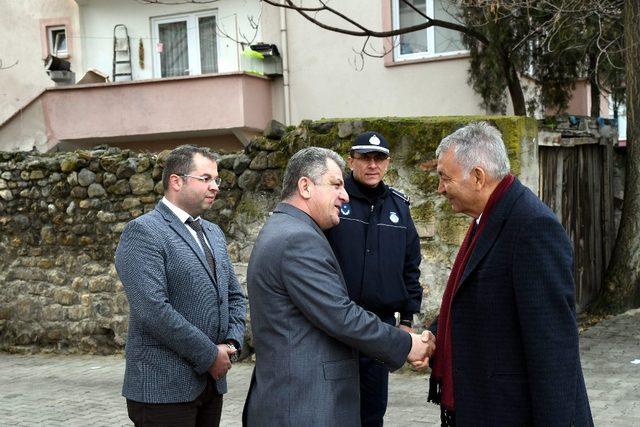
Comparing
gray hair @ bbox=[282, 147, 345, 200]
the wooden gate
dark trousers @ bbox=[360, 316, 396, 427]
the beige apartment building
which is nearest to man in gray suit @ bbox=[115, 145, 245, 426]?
gray hair @ bbox=[282, 147, 345, 200]

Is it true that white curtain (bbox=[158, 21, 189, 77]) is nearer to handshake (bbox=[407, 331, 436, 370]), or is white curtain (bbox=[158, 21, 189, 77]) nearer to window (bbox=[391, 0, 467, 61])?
window (bbox=[391, 0, 467, 61])

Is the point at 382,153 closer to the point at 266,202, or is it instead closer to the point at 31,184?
the point at 266,202

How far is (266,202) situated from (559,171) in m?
3.34

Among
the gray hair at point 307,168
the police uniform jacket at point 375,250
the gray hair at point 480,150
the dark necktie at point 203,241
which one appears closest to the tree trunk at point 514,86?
the police uniform jacket at point 375,250

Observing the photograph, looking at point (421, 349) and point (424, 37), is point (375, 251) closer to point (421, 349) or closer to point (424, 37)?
point (421, 349)

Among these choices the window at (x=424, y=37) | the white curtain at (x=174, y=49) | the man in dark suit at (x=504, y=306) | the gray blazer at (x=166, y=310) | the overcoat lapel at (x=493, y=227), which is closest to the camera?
the man in dark suit at (x=504, y=306)

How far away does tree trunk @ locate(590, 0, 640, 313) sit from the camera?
9.88 meters

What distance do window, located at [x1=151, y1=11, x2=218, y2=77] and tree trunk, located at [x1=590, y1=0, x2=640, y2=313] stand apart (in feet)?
30.1

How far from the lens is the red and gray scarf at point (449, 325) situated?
3.41 meters

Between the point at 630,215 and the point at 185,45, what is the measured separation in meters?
10.3

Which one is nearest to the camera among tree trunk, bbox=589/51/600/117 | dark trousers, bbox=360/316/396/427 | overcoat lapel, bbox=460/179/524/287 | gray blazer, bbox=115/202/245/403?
overcoat lapel, bbox=460/179/524/287

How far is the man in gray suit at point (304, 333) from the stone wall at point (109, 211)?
419 centimetres

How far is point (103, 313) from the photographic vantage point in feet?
31.1

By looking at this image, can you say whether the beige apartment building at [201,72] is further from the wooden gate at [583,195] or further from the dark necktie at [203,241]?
the dark necktie at [203,241]
